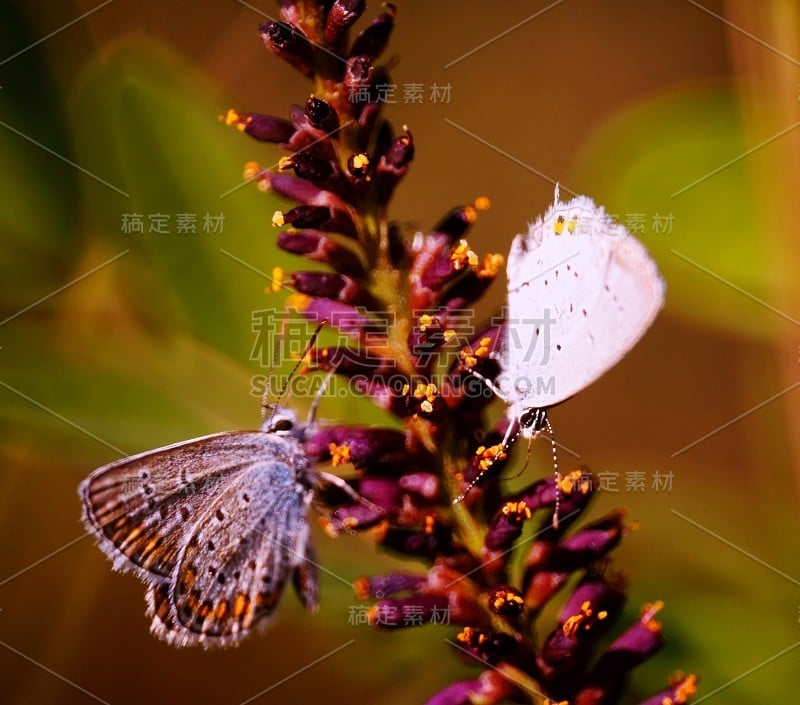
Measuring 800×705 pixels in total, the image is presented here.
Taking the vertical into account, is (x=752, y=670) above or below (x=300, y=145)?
below

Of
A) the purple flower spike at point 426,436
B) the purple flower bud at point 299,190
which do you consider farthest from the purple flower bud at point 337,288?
the purple flower bud at point 299,190

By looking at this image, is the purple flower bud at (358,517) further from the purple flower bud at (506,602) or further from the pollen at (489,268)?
the pollen at (489,268)

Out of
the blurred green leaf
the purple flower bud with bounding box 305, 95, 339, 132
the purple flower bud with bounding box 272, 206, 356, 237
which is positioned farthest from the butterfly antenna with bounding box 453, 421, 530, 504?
the blurred green leaf

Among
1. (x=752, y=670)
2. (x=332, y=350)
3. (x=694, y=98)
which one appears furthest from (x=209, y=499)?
(x=694, y=98)

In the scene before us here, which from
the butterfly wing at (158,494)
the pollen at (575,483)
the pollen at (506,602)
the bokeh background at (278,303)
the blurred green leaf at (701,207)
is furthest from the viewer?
the blurred green leaf at (701,207)

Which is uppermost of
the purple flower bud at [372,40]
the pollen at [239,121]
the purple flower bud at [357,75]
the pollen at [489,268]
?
the purple flower bud at [372,40]

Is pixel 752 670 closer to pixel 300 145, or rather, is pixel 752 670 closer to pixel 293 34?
pixel 300 145

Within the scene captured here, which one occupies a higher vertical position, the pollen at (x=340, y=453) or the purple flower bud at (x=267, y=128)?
the purple flower bud at (x=267, y=128)

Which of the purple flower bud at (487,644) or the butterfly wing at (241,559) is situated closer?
the purple flower bud at (487,644)
